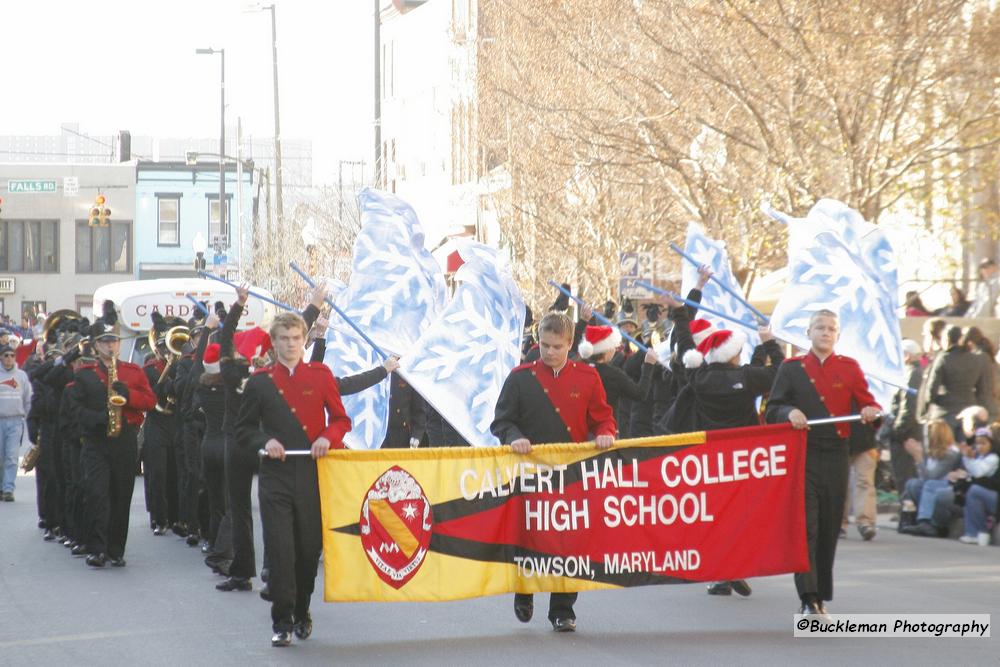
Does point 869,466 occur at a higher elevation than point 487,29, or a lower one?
lower

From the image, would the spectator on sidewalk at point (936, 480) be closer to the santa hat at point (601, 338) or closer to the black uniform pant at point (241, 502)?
the santa hat at point (601, 338)

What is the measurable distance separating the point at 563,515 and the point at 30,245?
213ft

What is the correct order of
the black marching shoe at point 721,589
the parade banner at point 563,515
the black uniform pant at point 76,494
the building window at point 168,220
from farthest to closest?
the building window at point 168,220 < the black uniform pant at point 76,494 < the black marching shoe at point 721,589 < the parade banner at point 563,515

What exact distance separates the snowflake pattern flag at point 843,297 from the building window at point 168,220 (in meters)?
61.4

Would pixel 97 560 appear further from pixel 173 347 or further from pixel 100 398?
pixel 173 347

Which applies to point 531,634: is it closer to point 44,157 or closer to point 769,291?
point 769,291

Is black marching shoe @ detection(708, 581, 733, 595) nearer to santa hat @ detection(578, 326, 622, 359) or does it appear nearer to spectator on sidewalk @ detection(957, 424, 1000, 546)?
santa hat @ detection(578, 326, 622, 359)

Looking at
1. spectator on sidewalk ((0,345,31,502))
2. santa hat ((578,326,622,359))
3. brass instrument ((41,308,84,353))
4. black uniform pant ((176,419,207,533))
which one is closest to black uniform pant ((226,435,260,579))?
black uniform pant ((176,419,207,533))

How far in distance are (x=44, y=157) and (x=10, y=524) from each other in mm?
179661

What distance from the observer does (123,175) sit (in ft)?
234

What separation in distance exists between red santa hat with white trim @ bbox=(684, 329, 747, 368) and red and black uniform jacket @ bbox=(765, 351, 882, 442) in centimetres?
139

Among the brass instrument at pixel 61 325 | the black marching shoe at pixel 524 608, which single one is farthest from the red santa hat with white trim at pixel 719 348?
the brass instrument at pixel 61 325

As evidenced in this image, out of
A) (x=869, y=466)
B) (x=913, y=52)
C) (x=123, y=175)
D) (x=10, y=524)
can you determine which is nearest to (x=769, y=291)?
(x=913, y=52)

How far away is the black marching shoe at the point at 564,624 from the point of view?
9797 mm
